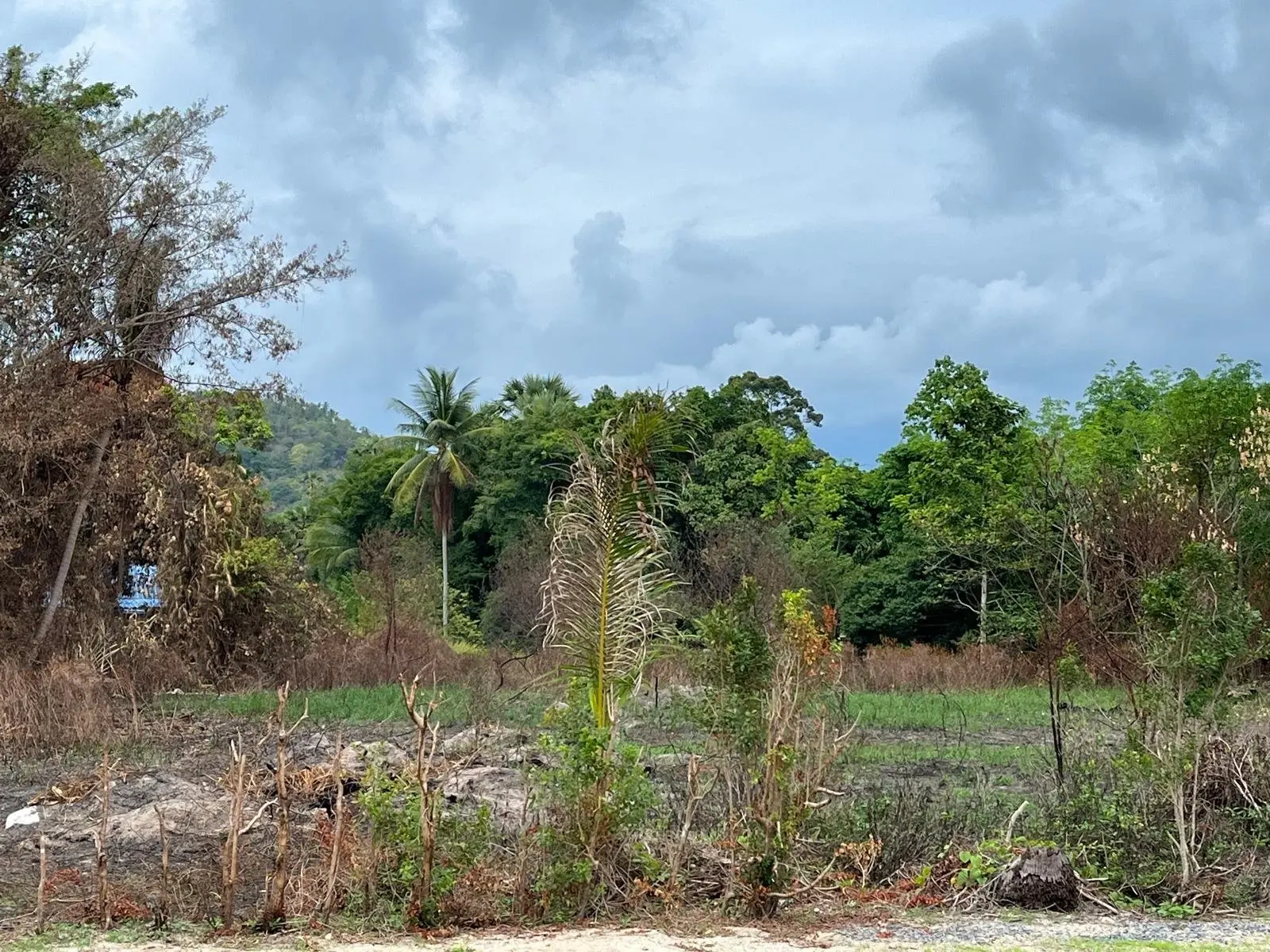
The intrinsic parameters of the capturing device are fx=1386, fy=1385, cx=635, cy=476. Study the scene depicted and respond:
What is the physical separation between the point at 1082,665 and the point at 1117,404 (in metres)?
41.4

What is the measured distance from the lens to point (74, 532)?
84.2 ft

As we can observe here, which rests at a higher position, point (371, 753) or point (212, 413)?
point (212, 413)

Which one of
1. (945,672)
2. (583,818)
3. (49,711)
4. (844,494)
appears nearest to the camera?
(583,818)

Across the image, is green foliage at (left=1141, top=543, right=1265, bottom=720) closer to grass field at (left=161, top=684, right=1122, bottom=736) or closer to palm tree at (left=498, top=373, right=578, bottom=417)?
grass field at (left=161, top=684, right=1122, bottom=736)

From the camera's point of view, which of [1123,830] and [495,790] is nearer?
[1123,830]

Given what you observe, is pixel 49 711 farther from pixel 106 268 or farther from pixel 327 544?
pixel 327 544

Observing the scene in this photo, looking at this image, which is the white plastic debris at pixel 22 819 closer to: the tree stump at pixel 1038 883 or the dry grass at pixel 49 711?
the dry grass at pixel 49 711

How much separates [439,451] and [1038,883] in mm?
47827

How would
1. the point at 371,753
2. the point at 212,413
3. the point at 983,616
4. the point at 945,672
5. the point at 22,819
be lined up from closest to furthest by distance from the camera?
the point at 371,753 < the point at 22,819 < the point at 212,413 < the point at 945,672 < the point at 983,616

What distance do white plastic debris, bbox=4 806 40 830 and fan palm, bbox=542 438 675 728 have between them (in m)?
6.37

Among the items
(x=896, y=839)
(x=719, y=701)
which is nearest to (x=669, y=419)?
(x=719, y=701)

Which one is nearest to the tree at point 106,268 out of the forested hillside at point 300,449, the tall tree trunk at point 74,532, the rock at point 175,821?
the tall tree trunk at point 74,532

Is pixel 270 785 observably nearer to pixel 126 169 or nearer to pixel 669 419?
pixel 669 419

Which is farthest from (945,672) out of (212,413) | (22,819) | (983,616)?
(22,819)
